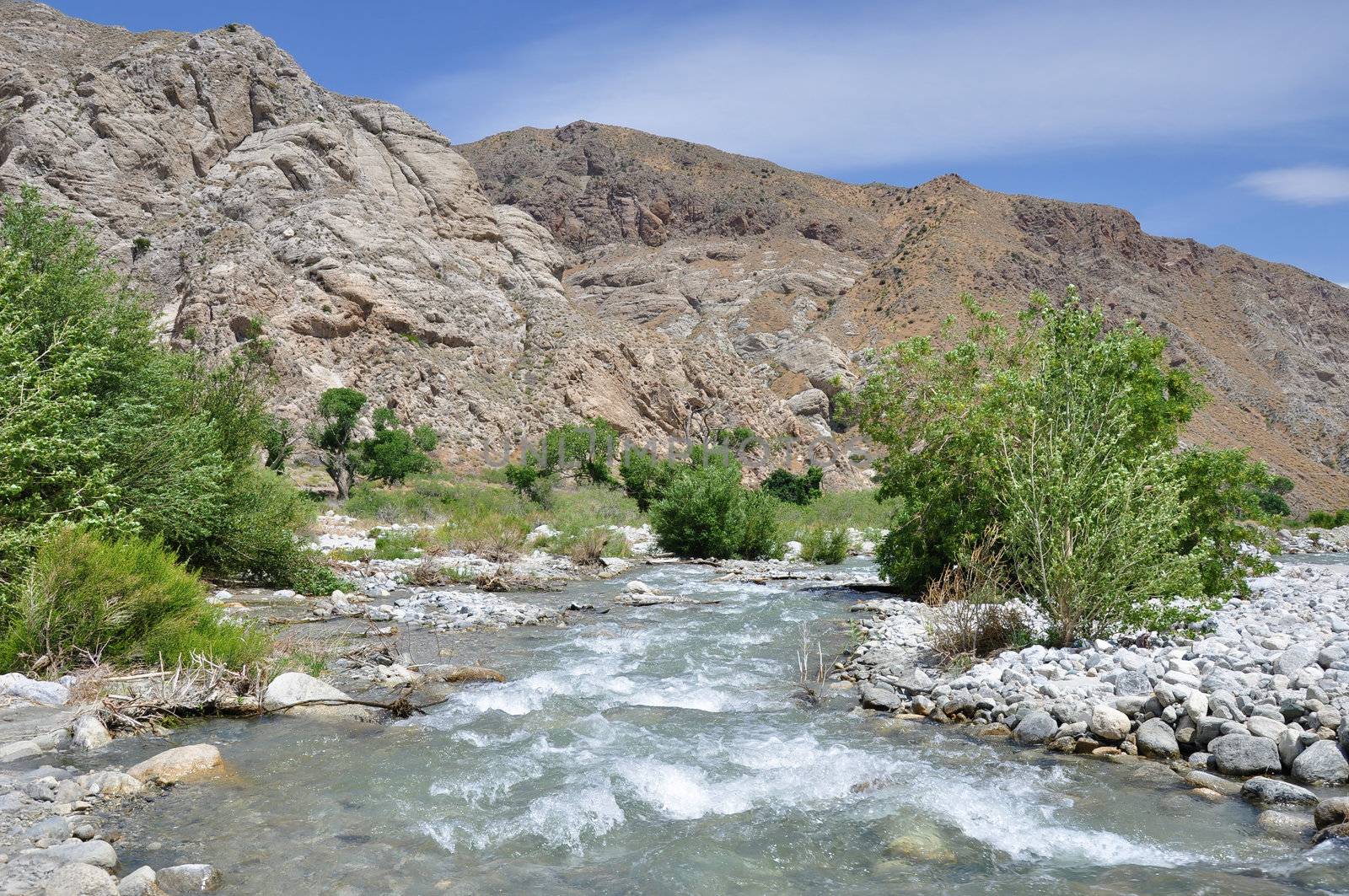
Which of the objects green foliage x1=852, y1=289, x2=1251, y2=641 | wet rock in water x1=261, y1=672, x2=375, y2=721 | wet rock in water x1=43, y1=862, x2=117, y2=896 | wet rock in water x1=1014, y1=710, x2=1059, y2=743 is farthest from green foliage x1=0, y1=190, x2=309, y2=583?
green foliage x1=852, y1=289, x2=1251, y2=641

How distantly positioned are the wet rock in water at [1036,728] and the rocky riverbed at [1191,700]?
10 millimetres

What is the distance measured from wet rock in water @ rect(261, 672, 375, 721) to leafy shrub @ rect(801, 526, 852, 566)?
1956 centimetres

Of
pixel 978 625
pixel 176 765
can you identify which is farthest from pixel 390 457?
pixel 176 765

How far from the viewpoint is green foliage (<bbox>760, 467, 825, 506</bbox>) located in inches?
1984

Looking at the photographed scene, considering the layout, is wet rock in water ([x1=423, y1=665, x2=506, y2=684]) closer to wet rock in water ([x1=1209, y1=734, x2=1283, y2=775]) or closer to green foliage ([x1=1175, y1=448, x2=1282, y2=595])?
wet rock in water ([x1=1209, y1=734, x2=1283, y2=775])

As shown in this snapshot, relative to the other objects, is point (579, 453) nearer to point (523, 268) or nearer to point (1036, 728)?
point (523, 268)

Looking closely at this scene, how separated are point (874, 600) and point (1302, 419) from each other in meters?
102

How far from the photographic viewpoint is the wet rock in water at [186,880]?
4.32m

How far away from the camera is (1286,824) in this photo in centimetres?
545

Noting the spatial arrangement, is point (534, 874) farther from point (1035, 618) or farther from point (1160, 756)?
point (1035, 618)

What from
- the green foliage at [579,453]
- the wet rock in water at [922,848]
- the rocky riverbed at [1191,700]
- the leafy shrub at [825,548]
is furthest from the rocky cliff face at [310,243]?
the wet rock in water at [922,848]

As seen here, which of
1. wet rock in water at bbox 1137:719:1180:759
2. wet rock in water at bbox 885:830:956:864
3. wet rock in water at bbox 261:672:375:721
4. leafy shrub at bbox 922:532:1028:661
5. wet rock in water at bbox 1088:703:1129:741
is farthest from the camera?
leafy shrub at bbox 922:532:1028:661

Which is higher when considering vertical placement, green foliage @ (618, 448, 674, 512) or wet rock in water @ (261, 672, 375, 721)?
green foliage @ (618, 448, 674, 512)

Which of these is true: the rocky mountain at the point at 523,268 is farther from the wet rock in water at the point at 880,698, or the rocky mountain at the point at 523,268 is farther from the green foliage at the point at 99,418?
the wet rock in water at the point at 880,698
